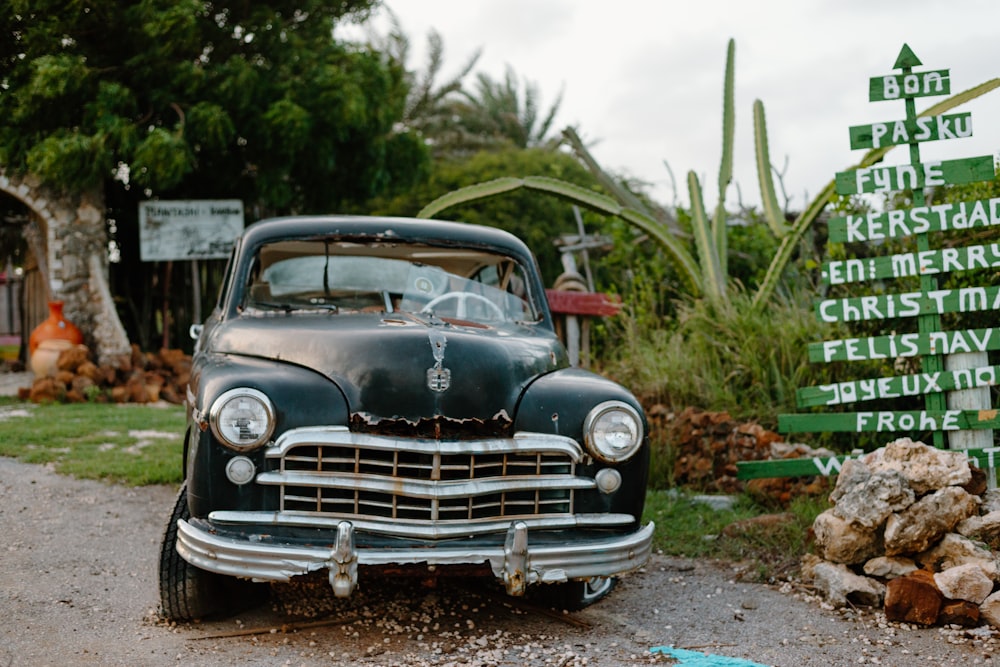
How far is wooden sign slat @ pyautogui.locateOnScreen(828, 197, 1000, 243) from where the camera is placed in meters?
4.83

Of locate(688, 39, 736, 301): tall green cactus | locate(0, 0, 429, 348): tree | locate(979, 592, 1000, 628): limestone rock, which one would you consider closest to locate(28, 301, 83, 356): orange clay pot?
locate(0, 0, 429, 348): tree

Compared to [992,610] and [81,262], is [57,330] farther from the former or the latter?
[992,610]

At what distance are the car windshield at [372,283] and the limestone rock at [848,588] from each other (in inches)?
67.4

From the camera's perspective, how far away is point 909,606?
3.55 metres

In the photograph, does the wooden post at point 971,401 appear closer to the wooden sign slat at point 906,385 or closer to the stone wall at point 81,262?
the wooden sign slat at point 906,385

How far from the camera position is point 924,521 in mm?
3709

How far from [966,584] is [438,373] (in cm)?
213

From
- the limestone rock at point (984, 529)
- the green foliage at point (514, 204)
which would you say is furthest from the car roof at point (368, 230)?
the green foliage at point (514, 204)

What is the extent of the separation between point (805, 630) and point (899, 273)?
7.30 ft

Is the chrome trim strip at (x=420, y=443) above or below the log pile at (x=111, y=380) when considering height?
above

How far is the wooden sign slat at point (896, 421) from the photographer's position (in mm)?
4816

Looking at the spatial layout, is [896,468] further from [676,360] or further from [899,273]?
[676,360]

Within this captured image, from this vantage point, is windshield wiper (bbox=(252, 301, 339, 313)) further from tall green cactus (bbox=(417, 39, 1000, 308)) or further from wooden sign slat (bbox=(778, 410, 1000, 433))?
tall green cactus (bbox=(417, 39, 1000, 308))

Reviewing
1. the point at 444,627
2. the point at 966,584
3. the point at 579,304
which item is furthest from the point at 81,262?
the point at 966,584
